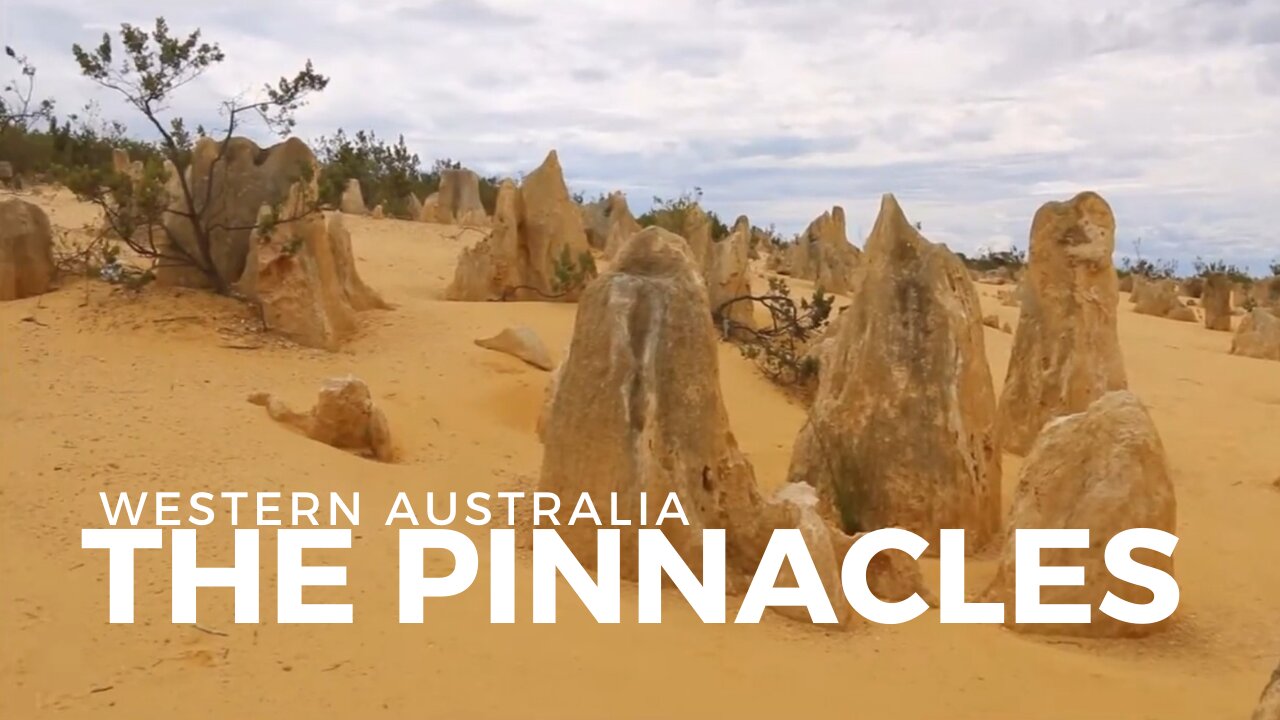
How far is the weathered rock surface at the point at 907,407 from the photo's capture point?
7.10 metres

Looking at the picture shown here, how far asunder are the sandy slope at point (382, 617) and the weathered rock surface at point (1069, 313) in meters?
0.67

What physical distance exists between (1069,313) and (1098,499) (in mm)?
3795

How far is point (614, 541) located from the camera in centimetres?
565

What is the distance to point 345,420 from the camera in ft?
23.4

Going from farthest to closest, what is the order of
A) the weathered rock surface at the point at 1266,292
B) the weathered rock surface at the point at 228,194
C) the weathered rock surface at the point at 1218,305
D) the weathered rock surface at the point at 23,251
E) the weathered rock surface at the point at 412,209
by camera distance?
the weathered rock surface at the point at 1266,292 < the weathered rock surface at the point at 412,209 < the weathered rock surface at the point at 1218,305 < the weathered rock surface at the point at 228,194 < the weathered rock surface at the point at 23,251

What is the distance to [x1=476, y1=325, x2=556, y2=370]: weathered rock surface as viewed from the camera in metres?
10.4

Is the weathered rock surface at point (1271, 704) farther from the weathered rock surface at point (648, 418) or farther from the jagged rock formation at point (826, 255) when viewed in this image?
the jagged rock formation at point (826, 255)

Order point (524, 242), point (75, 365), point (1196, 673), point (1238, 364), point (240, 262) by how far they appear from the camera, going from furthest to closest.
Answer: point (1238, 364), point (524, 242), point (240, 262), point (75, 365), point (1196, 673)

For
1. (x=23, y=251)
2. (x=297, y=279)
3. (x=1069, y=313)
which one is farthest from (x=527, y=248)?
(x=1069, y=313)

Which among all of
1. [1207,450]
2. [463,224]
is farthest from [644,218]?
[1207,450]

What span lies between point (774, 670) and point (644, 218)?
15.2m

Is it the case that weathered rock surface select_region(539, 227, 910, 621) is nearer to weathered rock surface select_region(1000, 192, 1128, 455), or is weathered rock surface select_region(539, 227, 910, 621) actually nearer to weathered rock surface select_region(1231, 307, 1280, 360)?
weathered rock surface select_region(1000, 192, 1128, 455)

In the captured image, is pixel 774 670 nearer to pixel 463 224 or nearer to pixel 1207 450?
pixel 1207 450

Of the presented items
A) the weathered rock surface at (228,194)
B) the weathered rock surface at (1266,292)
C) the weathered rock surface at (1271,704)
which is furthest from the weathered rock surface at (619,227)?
the weathered rock surface at (1266,292)
